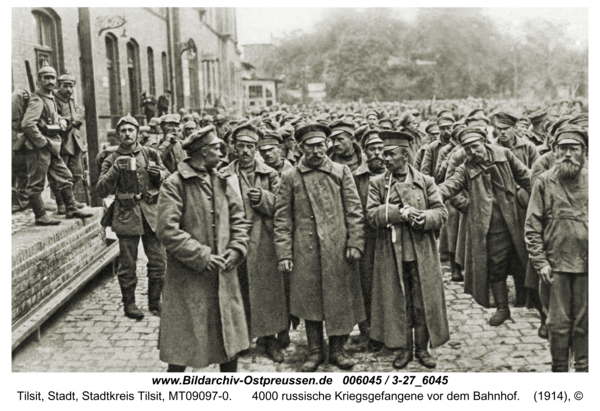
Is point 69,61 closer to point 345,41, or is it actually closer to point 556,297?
point 556,297

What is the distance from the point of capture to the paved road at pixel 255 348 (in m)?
5.49

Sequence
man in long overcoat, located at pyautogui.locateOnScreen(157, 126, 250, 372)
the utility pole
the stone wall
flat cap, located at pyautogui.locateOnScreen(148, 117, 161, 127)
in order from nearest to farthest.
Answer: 1. man in long overcoat, located at pyautogui.locateOnScreen(157, 126, 250, 372)
2. the stone wall
3. the utility pole
4. flat cap, located at pyautogui.locateOnScreen(148, 117, 161, 127)

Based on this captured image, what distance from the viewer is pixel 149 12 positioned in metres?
21.7

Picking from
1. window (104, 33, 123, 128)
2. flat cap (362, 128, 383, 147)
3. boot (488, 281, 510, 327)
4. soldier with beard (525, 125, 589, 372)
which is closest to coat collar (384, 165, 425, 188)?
flat cap (362, 128, 383, 147)

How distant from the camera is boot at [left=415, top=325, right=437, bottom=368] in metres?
5.34

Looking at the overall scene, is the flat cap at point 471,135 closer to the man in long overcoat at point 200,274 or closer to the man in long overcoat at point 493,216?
the man in long overcoat at point 493,216

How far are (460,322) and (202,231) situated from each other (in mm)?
3369

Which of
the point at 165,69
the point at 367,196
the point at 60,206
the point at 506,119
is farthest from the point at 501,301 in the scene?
the point at 165,69

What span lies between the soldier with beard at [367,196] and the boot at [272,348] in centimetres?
90

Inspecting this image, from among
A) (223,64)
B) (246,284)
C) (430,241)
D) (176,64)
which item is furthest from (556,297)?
(223,64)

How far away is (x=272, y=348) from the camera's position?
575 centimetres

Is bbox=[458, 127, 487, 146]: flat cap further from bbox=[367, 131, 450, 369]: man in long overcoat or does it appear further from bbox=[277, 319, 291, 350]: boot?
bbox=[277, 319, 291, 350]: boot

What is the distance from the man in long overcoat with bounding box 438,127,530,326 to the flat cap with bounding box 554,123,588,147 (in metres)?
1.42

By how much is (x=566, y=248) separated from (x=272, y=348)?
2757 millimetres
